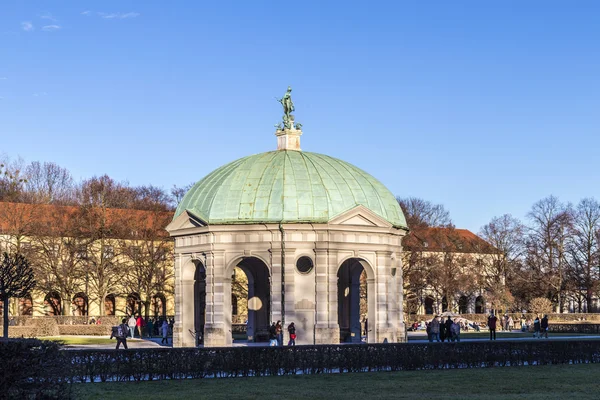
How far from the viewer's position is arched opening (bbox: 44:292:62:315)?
91438 mm

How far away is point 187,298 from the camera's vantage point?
51781 mm

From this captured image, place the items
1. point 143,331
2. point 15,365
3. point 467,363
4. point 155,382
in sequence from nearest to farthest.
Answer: point 15,365, point 155,382, point 467,363, point 143,331

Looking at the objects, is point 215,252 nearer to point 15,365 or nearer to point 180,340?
point 180,340

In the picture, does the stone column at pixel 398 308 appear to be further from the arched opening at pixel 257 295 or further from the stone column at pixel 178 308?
the stone column at pixel 178 308

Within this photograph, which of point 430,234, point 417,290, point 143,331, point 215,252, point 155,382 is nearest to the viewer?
point 155,382

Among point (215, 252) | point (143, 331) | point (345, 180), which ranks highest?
point (345, 180)

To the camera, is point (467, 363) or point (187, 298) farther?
point (187, 298)

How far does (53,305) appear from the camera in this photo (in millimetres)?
92812

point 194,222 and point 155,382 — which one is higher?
point 194,222

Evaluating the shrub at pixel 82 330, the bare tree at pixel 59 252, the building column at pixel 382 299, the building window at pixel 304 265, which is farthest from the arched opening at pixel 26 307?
the building column at pixel 382 299

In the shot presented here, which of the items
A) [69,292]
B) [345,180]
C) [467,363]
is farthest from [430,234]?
[467,363]

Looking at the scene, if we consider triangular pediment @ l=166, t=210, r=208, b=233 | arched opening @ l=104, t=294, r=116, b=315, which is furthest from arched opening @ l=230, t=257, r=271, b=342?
arched opening @ l=104, t=294, r=116, b=315

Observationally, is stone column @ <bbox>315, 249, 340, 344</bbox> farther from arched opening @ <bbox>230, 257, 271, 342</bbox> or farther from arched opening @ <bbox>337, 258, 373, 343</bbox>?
Answer: arched opening @ <bbox>230, 257, 271, 342</bbox>

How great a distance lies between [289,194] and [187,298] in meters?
7.82
